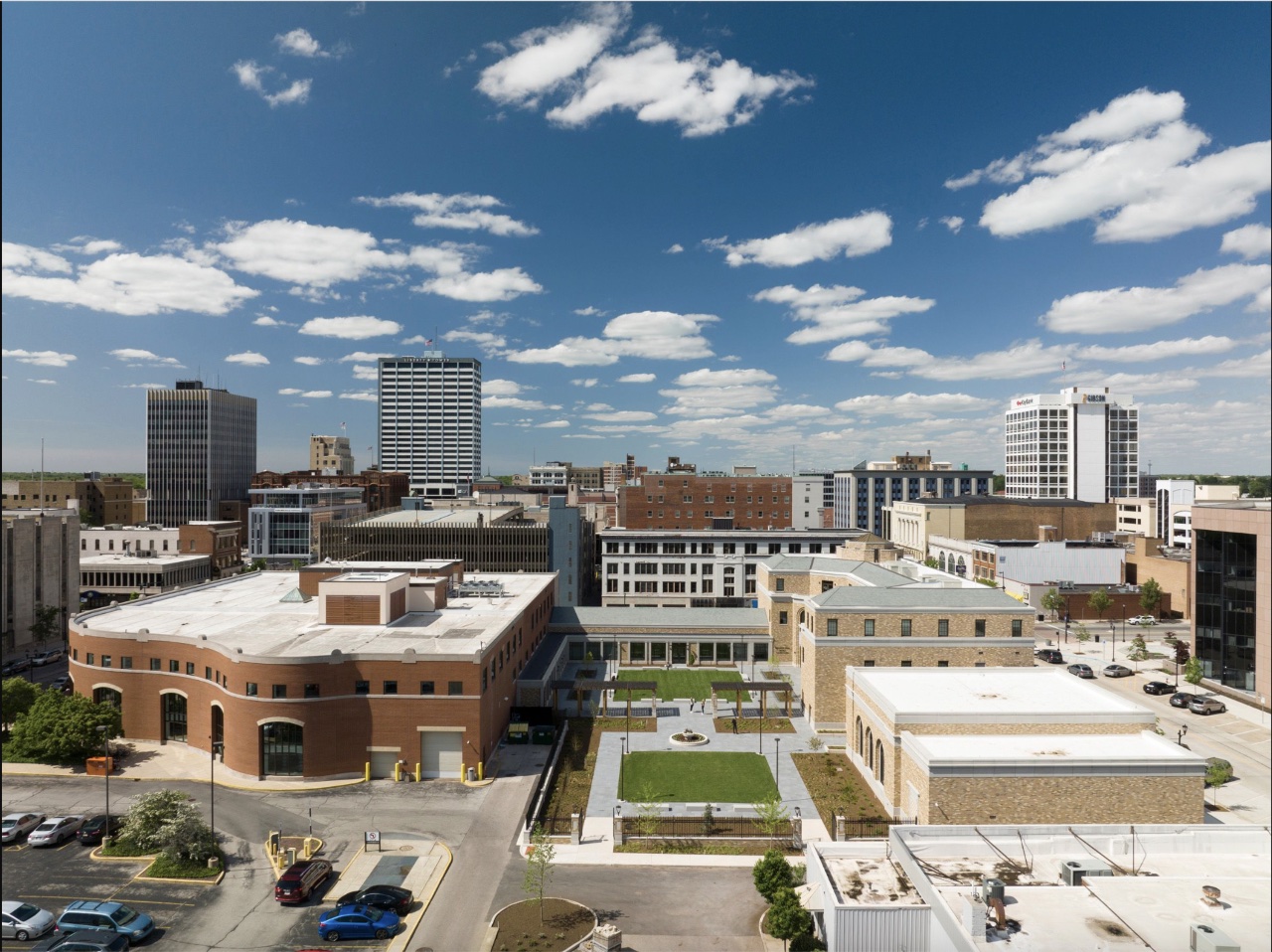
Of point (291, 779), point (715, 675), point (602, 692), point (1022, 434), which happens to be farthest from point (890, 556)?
point (1022, 434)

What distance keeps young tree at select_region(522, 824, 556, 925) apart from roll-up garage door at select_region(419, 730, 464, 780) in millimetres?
13621

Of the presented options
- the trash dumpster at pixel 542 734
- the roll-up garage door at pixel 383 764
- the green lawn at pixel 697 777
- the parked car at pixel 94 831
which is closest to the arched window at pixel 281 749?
the roll-up garage door at pixel 383 764

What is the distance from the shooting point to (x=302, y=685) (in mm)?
50125

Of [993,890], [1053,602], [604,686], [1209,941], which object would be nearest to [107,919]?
[993,890]

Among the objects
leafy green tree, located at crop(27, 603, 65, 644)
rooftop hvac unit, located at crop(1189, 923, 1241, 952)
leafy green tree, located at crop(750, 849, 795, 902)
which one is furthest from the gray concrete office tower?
rooftop hvac unit, located at crop(1189, 923, 1241, 952)

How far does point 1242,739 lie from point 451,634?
165ft

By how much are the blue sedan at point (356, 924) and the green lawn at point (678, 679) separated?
34.5 metres

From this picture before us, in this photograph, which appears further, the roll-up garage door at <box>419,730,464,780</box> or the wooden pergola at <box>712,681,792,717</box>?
the wooden pergola at <box>712,681,792,717</box>

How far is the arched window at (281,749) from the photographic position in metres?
50.3

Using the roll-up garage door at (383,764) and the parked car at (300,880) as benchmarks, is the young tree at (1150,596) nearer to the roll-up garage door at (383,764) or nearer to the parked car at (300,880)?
the roll-up garage door at (383,764)

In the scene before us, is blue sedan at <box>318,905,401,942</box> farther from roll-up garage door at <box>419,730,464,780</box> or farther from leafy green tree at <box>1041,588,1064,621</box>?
leafy green tree at <box>1041,588,1064,621</box>

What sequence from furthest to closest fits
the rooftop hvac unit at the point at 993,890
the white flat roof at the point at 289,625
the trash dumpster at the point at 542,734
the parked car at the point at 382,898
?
the trash dumpster at the point at 542,734
the white flat roof at the point at 289,625
the parked car at the point at 382,898
the rooftop hvac unit at the point at 993,890

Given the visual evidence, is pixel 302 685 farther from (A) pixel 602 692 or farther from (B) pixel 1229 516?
(B) pixel 1229 516

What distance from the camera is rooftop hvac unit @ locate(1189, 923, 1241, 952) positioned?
13.4m
